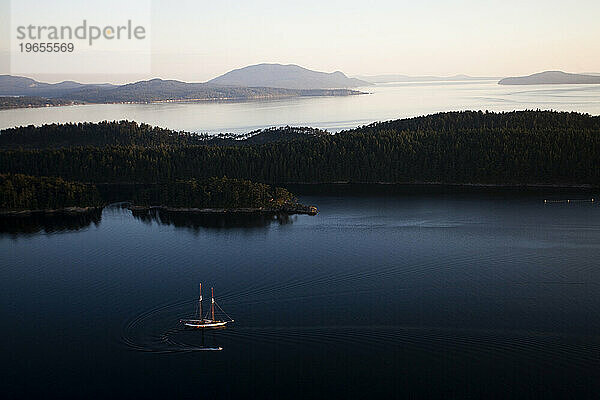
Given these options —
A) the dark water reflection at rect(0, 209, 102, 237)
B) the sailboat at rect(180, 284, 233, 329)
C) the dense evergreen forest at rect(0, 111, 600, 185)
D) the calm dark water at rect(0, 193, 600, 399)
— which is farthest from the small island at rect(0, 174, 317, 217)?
the sailboat at rect(180, 284, 233, 329)

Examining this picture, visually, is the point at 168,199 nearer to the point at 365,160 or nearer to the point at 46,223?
the point at 46,223

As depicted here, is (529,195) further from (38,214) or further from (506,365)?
(38,214)

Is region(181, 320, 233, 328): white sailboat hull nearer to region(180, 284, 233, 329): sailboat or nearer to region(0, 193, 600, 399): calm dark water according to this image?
region(180, 284, 233, 329): sailboat

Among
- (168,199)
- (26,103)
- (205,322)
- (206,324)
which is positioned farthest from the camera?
(26,103)

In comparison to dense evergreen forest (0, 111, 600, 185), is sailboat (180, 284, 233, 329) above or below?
below

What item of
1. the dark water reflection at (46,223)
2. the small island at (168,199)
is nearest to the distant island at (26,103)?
the small island at (168,199)

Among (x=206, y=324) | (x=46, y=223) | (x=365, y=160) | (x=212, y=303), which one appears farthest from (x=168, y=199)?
(x=206, y=324)

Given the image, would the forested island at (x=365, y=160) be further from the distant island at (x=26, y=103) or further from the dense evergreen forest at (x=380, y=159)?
the distant island at (x=26, y=103)
